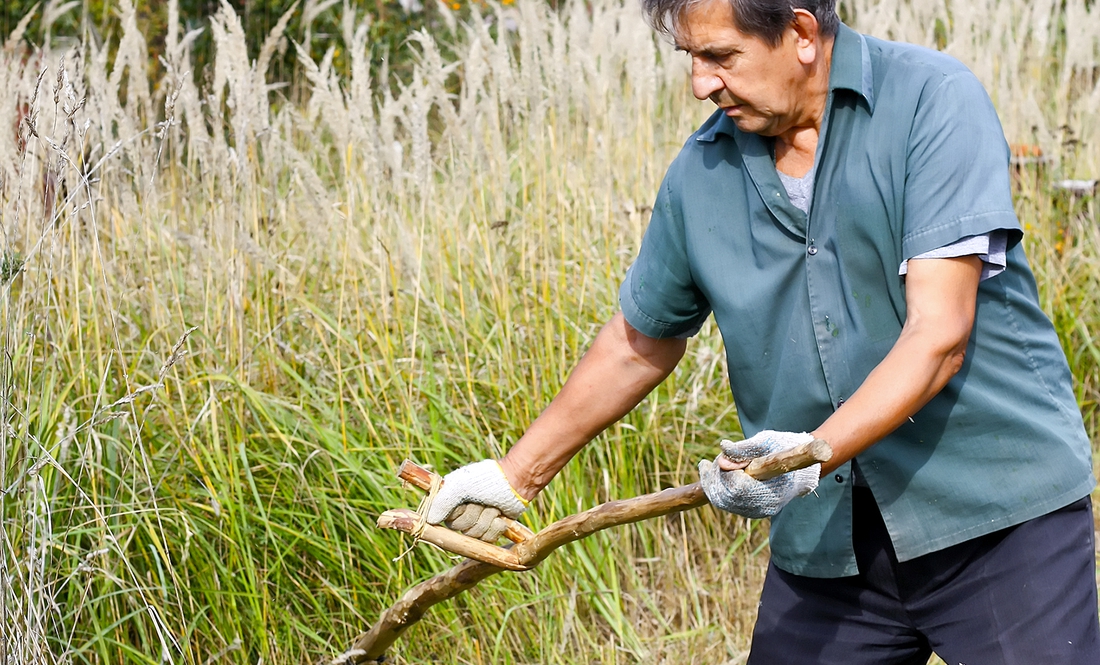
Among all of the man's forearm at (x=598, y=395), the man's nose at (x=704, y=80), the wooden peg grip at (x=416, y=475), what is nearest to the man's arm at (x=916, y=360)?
the man's nose at (x=704, y=80)

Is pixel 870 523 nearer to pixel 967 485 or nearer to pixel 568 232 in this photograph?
pixel 967 485

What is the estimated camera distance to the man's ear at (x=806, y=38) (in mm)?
1852

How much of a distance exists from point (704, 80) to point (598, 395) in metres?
0.65

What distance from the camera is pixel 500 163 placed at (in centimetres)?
346

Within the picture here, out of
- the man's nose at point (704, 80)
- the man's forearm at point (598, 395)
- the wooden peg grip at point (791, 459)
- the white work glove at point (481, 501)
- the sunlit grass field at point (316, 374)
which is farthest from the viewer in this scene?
the sunlit grass field at point (316, 374)

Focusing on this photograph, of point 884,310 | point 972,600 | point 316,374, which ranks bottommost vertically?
point 316,374

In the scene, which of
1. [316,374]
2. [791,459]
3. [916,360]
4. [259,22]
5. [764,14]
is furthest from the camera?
[259,22]

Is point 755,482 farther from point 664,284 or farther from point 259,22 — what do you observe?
point 259,22

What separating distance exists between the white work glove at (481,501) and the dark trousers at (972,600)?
609 millimetres

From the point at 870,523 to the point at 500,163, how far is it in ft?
6.12

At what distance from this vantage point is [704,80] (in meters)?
1.86

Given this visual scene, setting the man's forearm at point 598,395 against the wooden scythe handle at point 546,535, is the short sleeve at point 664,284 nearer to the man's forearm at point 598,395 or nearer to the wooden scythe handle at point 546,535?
the man's forearm at point 598,395

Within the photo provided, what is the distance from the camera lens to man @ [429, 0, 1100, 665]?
1.75 metres

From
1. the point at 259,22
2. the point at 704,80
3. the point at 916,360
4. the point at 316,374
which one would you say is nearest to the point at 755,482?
the point at 916,360
